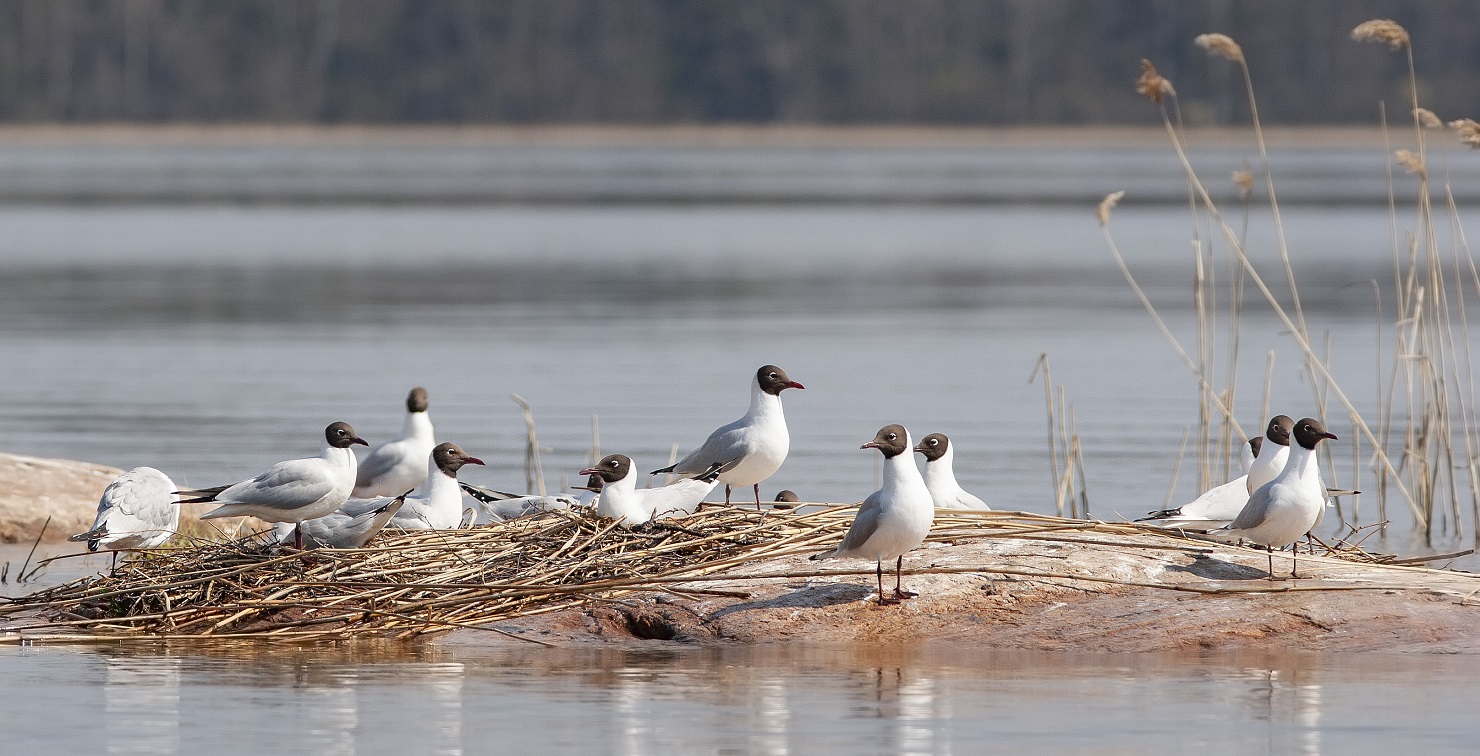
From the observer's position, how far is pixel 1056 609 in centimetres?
1050

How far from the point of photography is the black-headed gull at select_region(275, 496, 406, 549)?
11.0 metres

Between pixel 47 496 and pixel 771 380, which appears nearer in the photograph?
pixel 771 380

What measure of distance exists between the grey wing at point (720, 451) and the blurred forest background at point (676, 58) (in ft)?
334

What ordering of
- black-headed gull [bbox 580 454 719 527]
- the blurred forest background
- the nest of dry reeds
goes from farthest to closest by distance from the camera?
the blurred forest background, black-headed gull [bbox 580 454 719 527], the nest of dry reeds

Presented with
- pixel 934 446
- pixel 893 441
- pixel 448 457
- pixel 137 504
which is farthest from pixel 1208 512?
pixel 137 504

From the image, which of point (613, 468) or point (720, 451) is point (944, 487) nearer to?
point (720, 451)

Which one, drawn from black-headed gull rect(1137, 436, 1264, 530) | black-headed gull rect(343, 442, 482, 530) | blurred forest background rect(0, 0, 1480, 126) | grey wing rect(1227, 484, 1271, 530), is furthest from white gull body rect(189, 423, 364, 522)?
blurred forest background rect(0, 0, 1480, 126)

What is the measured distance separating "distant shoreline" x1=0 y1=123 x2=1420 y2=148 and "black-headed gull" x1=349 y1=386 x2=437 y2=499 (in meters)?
99.6

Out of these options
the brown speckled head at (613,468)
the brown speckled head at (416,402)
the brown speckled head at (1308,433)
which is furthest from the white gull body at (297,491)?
the brown speckled head at (1308,433)

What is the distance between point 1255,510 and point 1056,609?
957mm

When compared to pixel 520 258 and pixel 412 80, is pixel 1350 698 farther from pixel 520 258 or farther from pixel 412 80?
pixel 412 80

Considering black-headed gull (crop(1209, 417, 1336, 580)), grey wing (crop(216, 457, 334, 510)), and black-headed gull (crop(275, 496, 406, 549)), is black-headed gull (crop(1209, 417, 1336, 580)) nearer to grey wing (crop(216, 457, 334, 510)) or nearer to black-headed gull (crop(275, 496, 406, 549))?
black-headed gull (crop(275, 496, 406, 549))

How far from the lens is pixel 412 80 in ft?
379

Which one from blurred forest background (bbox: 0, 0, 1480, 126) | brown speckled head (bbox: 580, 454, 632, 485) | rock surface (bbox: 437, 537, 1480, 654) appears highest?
blurred forest background (bbox: 0, 0, 1480, 126)
